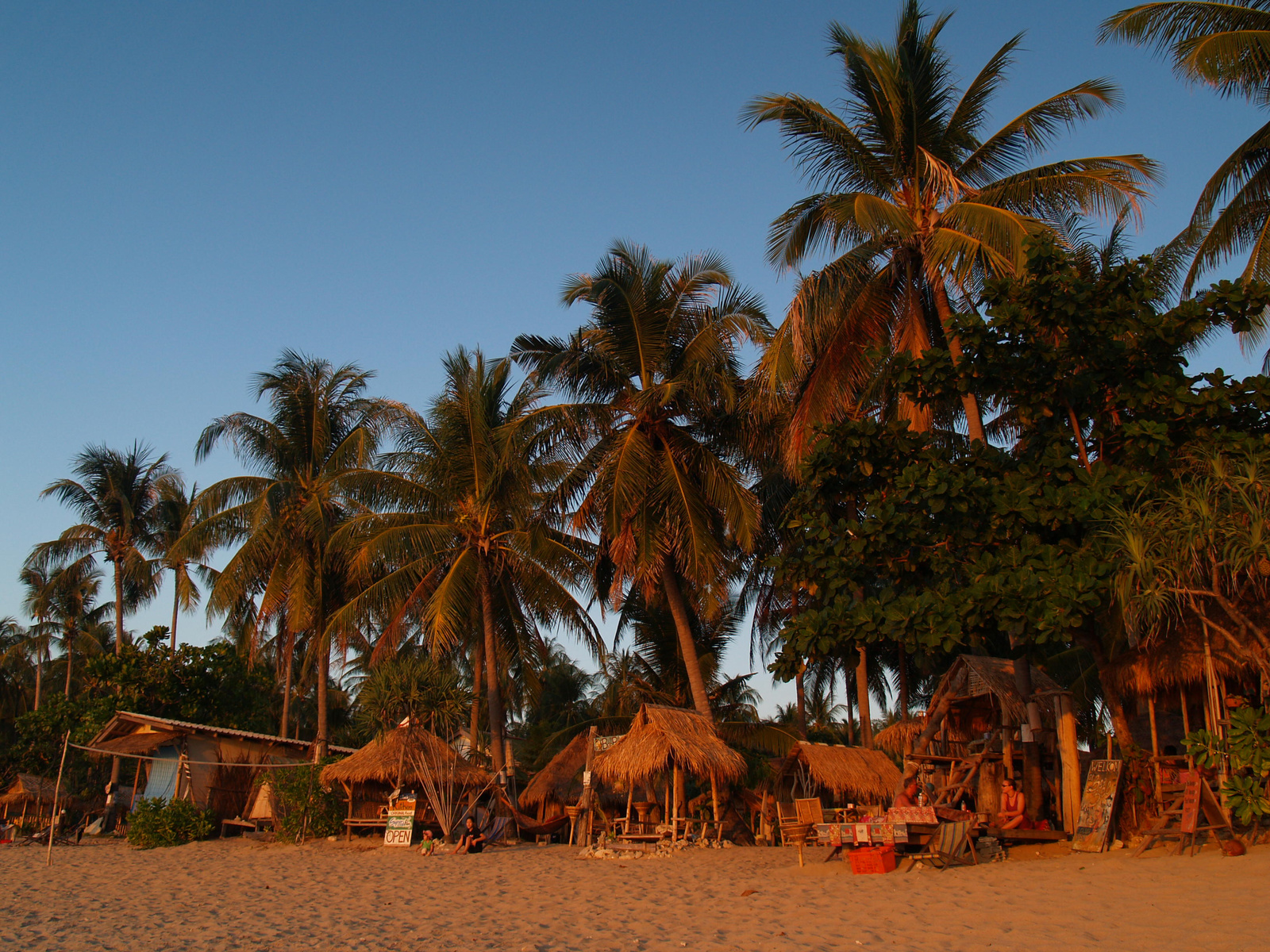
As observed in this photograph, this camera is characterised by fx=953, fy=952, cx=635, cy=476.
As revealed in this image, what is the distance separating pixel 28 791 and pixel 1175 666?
23.3 m

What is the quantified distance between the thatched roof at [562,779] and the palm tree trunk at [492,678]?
84 cm

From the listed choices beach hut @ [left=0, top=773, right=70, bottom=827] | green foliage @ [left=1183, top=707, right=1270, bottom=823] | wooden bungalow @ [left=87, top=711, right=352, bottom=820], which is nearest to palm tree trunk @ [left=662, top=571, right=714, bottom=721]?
wooden bungalow @ [left=87, top=711, right=352, bottom=820]

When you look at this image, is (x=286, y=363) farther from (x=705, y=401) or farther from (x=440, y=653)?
(x=705, y=401)

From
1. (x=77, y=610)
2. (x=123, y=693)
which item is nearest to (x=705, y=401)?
(x=123, y=693)

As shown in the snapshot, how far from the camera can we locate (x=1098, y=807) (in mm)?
10477

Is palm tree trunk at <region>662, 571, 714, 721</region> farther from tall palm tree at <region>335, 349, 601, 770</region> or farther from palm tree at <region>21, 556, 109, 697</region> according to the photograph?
palm tree at <region>21, 556, 109, 697</region>

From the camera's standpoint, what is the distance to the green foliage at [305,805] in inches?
682

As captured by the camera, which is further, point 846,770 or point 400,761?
point 846,770

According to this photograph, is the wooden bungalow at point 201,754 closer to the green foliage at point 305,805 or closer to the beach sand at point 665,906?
the green foliage at point 305,805

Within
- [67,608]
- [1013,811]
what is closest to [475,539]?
[1013,811]

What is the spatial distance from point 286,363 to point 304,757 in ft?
30.7

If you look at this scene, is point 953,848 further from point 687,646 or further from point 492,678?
point 492,678

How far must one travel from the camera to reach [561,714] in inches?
1366

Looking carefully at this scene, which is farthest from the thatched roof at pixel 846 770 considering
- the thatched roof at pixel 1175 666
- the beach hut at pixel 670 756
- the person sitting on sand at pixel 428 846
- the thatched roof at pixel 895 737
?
the person sitting on sand at pixel 428 846
